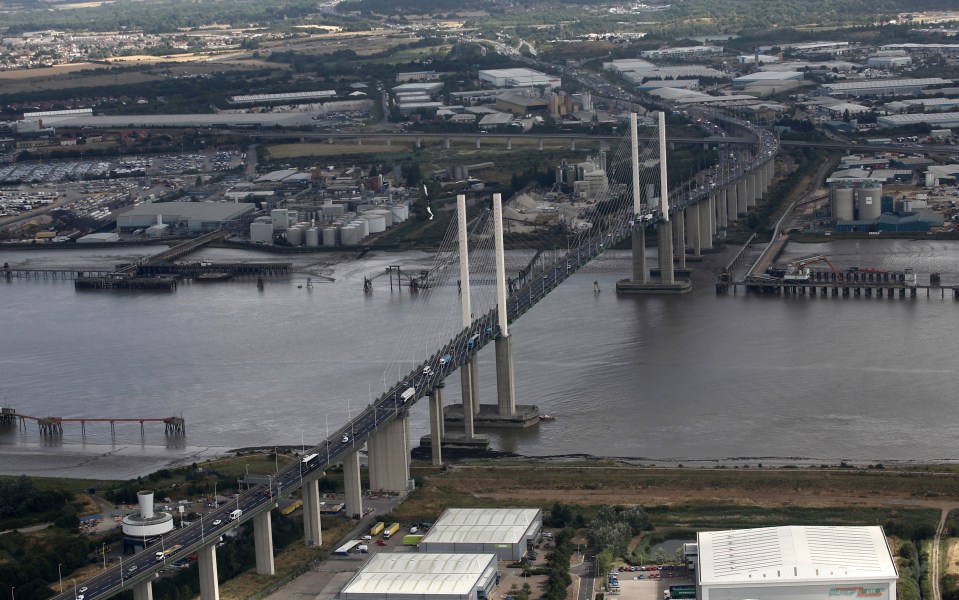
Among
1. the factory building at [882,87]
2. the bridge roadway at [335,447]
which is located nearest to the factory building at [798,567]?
the bridge roadway at [335,447]

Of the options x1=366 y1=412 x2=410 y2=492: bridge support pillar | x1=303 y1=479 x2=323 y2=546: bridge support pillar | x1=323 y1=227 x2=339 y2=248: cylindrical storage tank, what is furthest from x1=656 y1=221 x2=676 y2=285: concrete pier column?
x1=303 y1=479 x2=323 y2=546: bridge support pillar

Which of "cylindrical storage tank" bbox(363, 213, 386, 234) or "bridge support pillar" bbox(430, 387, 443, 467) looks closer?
"bridge support pillar" bbox(430, 387, 443, 467)

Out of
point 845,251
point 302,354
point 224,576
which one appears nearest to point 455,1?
point 845,251

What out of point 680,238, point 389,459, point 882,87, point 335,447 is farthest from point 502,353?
point 882,87

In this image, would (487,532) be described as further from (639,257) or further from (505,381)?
(639,257)

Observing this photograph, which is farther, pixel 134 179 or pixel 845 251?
pixel 134 179

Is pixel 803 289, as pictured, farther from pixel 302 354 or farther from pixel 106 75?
pixel 106 75

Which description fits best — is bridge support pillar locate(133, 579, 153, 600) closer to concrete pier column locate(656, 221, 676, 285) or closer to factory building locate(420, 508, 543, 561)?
factory building locate(420, 508, 543, 561)
